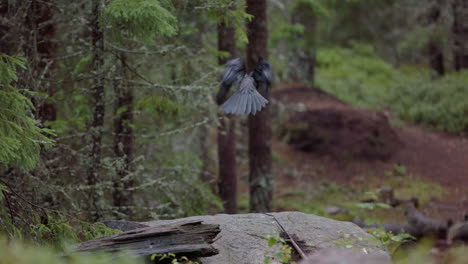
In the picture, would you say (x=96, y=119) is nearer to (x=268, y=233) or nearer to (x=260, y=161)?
(x=268, y=233)

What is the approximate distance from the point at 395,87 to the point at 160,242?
1868 centimetres

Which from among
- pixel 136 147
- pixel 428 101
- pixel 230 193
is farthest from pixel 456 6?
pixel 136 147

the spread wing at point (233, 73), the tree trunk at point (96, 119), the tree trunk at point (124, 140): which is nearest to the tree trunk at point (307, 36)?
the tree trunk at point (124, 140)

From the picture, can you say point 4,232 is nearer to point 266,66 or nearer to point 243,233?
point 243,233

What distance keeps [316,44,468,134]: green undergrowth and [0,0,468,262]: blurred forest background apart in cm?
7

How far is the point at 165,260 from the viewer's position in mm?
4000

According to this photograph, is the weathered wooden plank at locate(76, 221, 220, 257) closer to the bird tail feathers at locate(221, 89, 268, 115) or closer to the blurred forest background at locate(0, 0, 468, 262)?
the blurred forest background at locate(0, 0, 468, 262)

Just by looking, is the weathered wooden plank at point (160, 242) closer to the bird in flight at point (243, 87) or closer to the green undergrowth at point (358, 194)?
the bird in flight at point (243, 87)

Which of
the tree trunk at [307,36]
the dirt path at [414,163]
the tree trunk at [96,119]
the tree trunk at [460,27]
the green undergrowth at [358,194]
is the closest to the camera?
the tree trunk at [96,119]

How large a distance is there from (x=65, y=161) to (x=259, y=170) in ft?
13.1

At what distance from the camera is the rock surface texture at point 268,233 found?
172 inches

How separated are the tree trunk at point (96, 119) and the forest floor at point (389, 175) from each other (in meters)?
6.04

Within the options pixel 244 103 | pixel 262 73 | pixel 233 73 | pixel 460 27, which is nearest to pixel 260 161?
pixel 262 73

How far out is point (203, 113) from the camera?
977 centimetres
